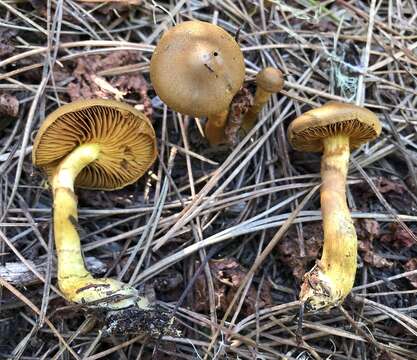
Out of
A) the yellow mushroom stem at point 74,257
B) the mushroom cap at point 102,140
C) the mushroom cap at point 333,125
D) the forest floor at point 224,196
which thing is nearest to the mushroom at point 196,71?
the mushroom cap at point 102,140

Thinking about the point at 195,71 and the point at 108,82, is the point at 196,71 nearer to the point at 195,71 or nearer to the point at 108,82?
the point at 195,71

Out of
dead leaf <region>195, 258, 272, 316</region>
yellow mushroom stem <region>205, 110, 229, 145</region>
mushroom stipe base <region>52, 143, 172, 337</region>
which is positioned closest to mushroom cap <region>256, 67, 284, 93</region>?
yellow mushroom stem <region>205, 110, 229, 145</region>

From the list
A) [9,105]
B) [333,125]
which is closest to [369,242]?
[333,125]

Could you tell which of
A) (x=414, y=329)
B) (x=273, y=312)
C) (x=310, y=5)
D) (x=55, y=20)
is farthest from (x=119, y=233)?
(x=310, y=5)

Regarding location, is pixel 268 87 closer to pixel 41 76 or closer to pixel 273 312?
pixel 273 312

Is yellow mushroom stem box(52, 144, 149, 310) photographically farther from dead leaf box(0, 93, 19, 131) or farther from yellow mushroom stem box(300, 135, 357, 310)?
yellow mushroom stem box(300, 135, 357, 310)
